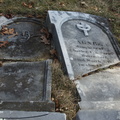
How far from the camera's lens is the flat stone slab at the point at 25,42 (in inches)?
149

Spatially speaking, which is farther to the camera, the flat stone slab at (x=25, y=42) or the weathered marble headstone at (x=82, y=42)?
the flat stone slab at (x=25, y=42)

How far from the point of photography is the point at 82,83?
3.25m

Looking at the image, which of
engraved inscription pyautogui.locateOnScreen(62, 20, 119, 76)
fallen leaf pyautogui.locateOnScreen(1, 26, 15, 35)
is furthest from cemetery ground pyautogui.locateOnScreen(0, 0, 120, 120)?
fallen leaf pyautogui.locateOnScreen(1, 26, 15, 35)

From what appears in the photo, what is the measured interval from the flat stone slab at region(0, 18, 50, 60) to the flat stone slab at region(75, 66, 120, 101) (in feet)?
2.98

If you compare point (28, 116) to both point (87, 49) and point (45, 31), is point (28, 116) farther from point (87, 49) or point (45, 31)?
point (45, 31)

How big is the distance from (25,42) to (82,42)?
1036mm

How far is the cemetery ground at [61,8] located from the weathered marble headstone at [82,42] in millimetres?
195

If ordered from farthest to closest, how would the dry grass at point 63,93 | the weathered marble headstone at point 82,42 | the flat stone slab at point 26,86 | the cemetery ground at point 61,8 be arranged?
the weathered marble headstone at point 82,42, the cemetery ground at point 61,8, the dry grass at point 63,93, the flat stone slab at point 26,86

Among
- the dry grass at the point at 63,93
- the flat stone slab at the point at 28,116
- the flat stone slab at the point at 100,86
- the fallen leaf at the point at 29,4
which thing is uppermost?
the flat stone slab at the point at 28,116

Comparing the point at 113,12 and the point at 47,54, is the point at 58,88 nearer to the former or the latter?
the point at 47,54

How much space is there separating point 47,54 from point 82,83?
0.92m

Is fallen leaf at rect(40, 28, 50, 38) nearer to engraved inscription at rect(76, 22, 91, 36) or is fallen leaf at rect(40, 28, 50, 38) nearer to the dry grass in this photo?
engraved inscription at rect(76, 22, 91, 36)

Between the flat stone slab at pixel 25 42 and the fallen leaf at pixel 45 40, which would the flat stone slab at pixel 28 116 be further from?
Result: the fallen leaf at pixel 45 40

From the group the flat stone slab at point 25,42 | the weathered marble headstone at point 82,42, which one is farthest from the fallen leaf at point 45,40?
the weathered marble headstone at point 82,42
